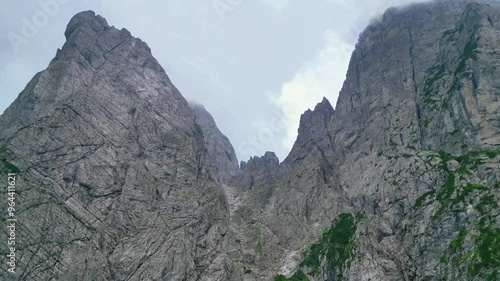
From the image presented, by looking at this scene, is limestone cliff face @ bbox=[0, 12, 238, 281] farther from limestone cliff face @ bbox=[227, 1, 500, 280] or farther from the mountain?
limestone cliff face @ bbox=[227, 1, 500, 280]

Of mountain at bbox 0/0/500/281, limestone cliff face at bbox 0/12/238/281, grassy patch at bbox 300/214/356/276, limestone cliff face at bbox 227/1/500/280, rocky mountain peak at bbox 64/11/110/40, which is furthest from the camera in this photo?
rocky mountain peak at bbox 64/11/110/40

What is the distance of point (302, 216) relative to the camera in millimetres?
145875

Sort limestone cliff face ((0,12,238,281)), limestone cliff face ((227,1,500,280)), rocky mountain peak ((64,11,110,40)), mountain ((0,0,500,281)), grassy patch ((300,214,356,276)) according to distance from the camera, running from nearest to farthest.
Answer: limestone cliff face ((227,1,500,280)) → mountain ((0,0,500,281)) → grassy patch ((300,214,356,276)) → limestone cliff face ((0,12,238,281)) → rocky mountain peak ((64,11,110,40))

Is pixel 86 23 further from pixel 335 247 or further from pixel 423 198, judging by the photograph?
pixel 423 198

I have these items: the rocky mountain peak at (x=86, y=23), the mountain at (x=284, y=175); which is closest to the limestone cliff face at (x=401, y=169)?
the mountain at (x=284, y=175)

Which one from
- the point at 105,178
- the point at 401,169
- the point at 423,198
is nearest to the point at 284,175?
the point at 401,169

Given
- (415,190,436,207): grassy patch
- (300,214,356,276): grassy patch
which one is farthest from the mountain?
(300,214,356,276): grassy patch

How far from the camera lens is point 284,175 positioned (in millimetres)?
180750

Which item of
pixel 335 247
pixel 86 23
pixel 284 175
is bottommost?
pixel 335 247

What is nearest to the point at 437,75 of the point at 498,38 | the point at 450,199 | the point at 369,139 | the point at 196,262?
the point at 498,38

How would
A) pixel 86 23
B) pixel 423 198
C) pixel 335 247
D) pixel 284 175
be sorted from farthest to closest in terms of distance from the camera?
pixel 86 23 < pixel 284 175 < pixel 335 247 < pixel 423 198

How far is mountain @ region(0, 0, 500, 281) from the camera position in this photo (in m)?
104

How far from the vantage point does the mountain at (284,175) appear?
104 metres

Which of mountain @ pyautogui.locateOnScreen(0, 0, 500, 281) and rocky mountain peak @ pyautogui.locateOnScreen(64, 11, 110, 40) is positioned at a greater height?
rocky mountain peak @ pyautogui.locateOnScreen(64, 11, 110, 40)
